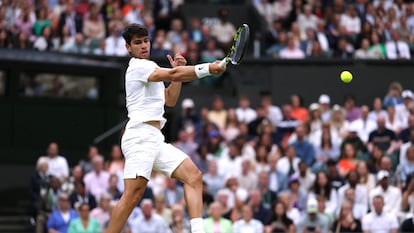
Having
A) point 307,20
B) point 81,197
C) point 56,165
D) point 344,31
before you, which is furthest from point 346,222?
point 307,20

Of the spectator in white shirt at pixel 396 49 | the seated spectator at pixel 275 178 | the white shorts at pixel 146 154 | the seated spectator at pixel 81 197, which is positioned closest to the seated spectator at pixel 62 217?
the seated spectator at pixel 81 197

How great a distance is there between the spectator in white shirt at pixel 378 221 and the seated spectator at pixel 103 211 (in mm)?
4088

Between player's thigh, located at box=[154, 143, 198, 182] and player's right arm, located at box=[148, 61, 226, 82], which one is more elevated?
player's right arm, located at box=[148, 61, 226, 82]

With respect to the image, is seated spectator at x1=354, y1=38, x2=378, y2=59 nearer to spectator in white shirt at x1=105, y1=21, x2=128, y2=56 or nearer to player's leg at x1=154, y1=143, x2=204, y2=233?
spectator in white shirt at x1=105, y1=21, x2=128, y2=56

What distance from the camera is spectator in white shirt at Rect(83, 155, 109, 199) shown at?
72.2 feet

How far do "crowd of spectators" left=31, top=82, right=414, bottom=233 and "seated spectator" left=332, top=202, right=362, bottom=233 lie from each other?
0.02m

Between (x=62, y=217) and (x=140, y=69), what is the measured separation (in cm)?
872

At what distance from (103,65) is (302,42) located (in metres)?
4.20

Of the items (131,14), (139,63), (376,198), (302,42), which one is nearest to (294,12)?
(302,42)

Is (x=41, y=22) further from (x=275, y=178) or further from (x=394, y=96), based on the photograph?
(x=394, y=96)

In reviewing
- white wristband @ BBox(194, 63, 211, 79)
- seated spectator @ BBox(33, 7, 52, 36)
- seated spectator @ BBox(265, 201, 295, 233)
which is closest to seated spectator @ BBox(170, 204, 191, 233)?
seated spectator @ BBox(265, 201, 295, 233)

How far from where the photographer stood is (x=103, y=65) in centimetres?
2616

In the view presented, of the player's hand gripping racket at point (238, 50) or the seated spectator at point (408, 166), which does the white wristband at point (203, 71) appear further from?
the seated spectator at point (408, 166)

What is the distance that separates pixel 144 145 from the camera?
12.6 metres
